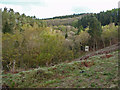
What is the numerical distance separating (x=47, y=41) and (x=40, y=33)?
3123 millimetres

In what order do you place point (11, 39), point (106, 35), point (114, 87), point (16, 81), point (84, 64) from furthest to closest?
point (106, 35) < point (11, 39) < point (84, 64) < point (16, 81) < point (114, 87)

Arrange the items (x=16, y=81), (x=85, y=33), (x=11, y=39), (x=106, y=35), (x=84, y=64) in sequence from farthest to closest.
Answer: (x=85, y=33), (x=106, y=35), (x=11, y=39), (x=84, y=64), (x=16, y=81)

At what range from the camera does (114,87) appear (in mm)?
8828

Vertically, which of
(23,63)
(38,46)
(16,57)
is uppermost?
(38,46)

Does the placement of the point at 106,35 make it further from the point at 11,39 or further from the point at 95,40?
the point at 11,39

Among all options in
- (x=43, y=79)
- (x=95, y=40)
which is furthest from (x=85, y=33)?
(x=43, y=79)

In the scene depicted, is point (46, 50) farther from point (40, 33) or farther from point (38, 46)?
point (40, 33)

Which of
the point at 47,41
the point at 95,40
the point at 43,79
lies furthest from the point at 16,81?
the point at 95,40

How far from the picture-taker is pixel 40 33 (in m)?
34.5

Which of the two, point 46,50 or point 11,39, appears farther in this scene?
point 46,50

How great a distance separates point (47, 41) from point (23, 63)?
8.40 m

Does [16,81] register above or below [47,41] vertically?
below

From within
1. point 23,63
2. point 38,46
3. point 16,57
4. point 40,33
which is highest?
point 40,33

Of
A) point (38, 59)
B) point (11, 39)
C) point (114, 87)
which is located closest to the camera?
point (114, 87)
